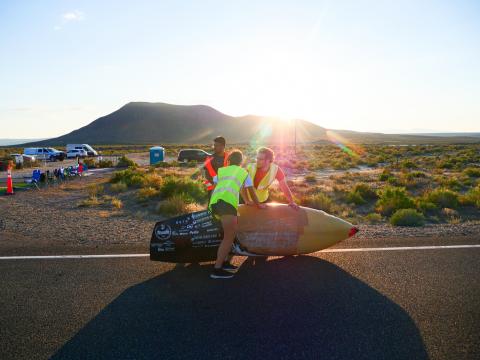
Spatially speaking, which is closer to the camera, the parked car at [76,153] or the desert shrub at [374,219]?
the desert shrub at [374,219]

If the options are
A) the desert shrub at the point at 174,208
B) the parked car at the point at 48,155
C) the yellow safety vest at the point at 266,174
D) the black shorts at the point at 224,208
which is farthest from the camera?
the parked car at the point at 48,155

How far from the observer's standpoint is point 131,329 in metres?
4.00

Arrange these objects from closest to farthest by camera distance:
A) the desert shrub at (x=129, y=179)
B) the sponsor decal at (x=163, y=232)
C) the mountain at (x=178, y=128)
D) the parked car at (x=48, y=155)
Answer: the sponsor decal at (x=163, y=232)
the desert shrub at (x=129, y=179)
the parked car at (x=48, y=155)
the mountain at (x=178, y=128)

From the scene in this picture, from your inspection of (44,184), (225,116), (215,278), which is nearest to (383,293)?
(215,278)

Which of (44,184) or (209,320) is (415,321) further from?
(44,184)

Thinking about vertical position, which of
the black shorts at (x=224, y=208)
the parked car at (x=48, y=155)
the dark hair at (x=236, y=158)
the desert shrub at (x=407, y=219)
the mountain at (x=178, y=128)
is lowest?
the desert shrub at (x=407, y=219)

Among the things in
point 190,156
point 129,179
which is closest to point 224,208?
point 129,179

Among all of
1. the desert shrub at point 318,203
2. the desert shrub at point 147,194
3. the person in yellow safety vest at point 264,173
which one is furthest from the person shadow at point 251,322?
the desert shrub at point 147,194

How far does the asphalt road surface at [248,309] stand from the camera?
3635 millimetres

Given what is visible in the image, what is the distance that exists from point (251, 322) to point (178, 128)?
159 meters

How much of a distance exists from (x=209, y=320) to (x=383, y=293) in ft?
7.19

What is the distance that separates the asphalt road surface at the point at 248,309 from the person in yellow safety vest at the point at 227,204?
9.7 inches

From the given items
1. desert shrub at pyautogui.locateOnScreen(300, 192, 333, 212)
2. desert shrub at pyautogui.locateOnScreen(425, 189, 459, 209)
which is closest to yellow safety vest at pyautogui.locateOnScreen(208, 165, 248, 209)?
desert shrub at pyautogui.locateOnScreen(300, 192, 333, 212)

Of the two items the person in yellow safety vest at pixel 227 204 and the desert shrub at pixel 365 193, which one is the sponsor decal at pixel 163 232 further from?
the desert shrub at pixel 365 193
